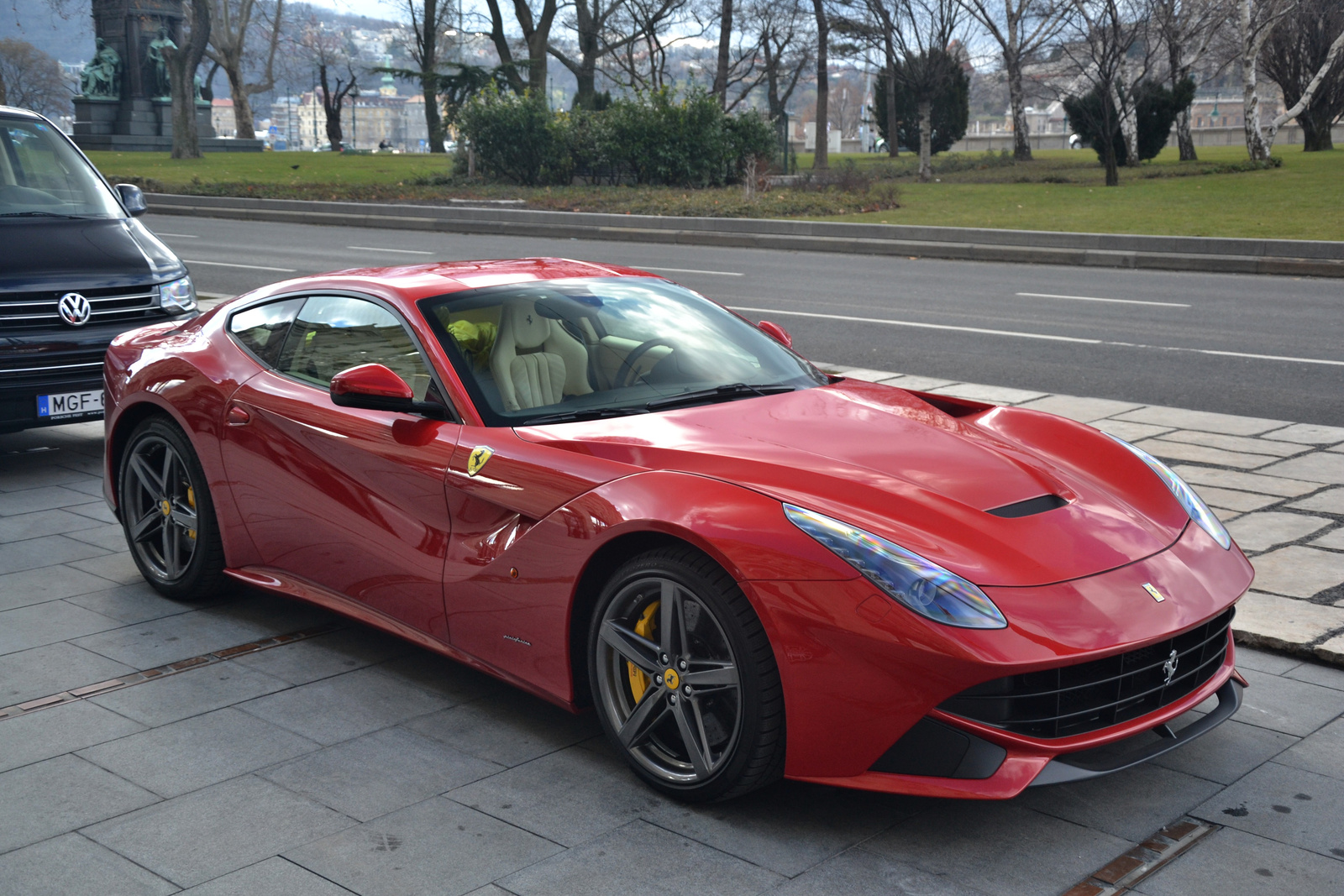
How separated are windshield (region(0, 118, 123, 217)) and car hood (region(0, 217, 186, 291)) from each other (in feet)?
0.76

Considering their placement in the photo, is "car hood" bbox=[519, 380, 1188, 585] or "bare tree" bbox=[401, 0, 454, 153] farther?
"bare tree" bbox=[401, 0, 454, 153]

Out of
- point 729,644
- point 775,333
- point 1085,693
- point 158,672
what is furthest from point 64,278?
point 1085,693

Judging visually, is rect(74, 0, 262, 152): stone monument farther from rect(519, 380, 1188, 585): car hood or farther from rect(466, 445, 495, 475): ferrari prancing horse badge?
rect(519, 380, 1188, 585): car hood

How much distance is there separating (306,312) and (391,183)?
1169 inches

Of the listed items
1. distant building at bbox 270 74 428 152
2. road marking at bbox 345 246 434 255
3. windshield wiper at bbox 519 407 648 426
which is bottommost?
windshield wiper at bbox 519 407 648 426

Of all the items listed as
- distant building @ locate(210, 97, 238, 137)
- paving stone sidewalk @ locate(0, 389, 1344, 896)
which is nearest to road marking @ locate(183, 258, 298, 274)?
paving stone sidewalk @ locate(0, 389, 1344, 896)

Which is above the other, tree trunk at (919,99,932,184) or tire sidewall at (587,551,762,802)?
tree trunk at (919,99,932,184)

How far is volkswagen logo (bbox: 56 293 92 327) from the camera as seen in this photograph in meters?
7.14

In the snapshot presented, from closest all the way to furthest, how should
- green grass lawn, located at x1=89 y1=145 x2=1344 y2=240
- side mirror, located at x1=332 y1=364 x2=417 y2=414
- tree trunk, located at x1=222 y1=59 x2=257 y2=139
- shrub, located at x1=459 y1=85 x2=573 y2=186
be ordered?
side mirror, located at x1=332 y1=364 x2=417 y2=414 → green grass lawn, located at x1=89 y1=145 x2=1344 y2=240 → shrub, located at x1=459 y1=85 x2=573 y2=186 → tree trunk, located at x1=222 y1=59 x2=257 y2=139

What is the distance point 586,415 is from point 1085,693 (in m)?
1.63

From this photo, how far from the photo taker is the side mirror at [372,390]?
3.86 meters

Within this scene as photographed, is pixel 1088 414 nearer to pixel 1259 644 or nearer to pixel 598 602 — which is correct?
pixel 1259 644

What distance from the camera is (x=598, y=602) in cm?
340

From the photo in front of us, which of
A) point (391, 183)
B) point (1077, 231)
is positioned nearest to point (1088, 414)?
point (1077, 231)
